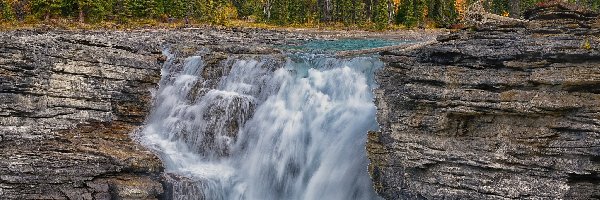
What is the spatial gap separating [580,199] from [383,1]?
7435 centimetres

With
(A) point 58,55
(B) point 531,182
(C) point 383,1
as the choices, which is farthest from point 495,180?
(C) point 383,1

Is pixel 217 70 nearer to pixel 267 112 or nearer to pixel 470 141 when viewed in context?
pixel 267 112

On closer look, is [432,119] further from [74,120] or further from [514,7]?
[514,7]

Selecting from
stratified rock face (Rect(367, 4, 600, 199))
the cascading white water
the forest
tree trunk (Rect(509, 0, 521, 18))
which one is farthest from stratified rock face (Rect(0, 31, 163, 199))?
tree trunk (Rect(509, 0, 521, 18))

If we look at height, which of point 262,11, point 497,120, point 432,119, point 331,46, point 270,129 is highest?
point 262,11

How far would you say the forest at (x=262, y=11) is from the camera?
7662 cm

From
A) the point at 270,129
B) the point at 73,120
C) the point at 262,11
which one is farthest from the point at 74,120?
the point at 262,11

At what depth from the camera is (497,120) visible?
731 inches

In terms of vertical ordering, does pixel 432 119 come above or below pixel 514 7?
below

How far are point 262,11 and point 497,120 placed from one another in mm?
81164

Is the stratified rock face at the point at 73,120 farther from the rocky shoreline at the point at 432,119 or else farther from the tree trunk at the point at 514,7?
the tree trunk at the point at 514,7

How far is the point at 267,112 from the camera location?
90.6 feet

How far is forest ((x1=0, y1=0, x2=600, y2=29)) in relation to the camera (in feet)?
251

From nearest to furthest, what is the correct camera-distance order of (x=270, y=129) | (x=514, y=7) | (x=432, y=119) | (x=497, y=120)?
(x=497, y=120) → (x=432, y=119) → (x=270, y=129) → (x=514, y=7)
